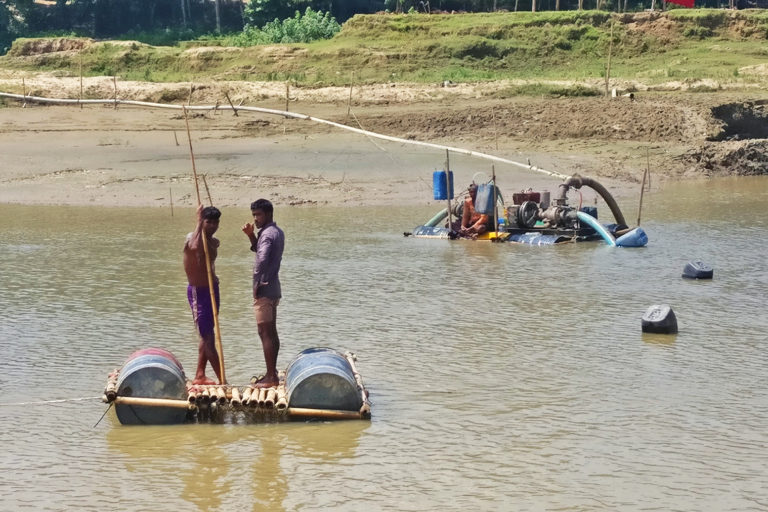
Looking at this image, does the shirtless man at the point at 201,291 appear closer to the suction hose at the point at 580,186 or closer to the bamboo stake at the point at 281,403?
the bamboo stake at the point at 281,403

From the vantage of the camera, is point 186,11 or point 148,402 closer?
point 148,402

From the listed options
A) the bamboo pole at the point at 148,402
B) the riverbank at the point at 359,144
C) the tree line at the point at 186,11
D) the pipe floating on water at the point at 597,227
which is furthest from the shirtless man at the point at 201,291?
the tree line at the point at 186,11

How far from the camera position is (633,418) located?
381 inches

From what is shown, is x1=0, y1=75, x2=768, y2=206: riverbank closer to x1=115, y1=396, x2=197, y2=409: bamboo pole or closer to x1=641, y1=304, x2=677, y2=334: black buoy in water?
x1=641, y1=304, x2=677, y2=334: black buoy in water

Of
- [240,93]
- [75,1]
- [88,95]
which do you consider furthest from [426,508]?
[75,1]

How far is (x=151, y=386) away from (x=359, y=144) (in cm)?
1875

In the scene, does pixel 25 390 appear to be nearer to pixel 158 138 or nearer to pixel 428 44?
pixel 158 138

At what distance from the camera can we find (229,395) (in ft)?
30.1

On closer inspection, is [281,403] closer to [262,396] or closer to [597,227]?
[262,396]

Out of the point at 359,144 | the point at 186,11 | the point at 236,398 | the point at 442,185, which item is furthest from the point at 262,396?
the point at 186,11

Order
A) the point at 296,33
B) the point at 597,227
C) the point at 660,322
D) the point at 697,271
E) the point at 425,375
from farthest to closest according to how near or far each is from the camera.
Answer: the point at 296,33 → the point at 597,227 → the point at 697,271 → the point at 660,322 → the point at 425,375

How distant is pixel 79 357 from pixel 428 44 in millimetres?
28219

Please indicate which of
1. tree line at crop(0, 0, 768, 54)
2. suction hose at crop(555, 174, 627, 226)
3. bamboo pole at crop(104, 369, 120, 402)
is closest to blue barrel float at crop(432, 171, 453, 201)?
suction hose at crop(555, 174, 627, 226)

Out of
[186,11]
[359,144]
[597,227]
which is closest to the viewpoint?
[597,227]
